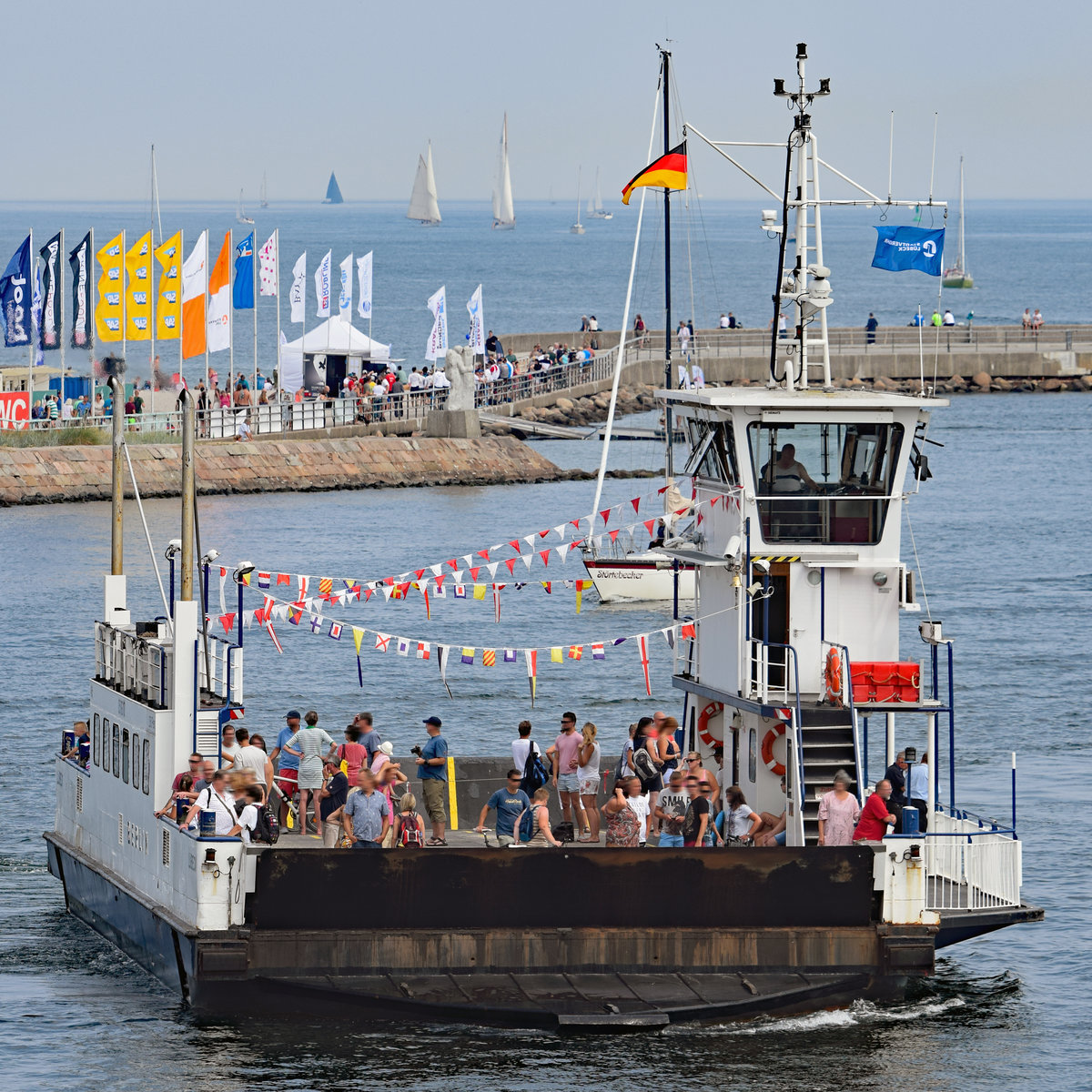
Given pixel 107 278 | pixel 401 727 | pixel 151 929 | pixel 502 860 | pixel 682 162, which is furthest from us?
pixel 107 278

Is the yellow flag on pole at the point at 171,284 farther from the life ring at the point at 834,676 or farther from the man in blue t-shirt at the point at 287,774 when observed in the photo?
the life ring at the point at 834,676

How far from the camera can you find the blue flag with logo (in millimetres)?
70000

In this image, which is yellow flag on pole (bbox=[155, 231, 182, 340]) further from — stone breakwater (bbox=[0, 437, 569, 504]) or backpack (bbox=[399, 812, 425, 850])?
backpack (bbox=[399, 812, 425, 850])

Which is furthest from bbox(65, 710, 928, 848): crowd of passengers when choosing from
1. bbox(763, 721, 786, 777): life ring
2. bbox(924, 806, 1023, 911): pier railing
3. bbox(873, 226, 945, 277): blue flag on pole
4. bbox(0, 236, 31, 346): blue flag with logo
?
bbox(0, 236, 31, 346): blue flag with logo

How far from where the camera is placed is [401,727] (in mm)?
41750

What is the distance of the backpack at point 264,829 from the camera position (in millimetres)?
22125

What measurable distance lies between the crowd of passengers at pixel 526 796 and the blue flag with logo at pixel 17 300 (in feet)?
157

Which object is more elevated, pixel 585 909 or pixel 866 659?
pixel 866 659

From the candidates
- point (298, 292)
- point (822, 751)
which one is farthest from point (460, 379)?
point (822, 751)

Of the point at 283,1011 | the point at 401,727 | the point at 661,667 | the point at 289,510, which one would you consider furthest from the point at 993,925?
the point at 289,510

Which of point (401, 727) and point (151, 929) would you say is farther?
point (401, 727)

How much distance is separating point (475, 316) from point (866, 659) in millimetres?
63090

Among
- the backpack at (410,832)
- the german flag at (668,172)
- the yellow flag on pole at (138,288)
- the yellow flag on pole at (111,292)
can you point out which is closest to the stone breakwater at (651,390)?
the yellow flag on pole at (138,288)

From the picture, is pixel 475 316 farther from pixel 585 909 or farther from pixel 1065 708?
pixel 585 909
